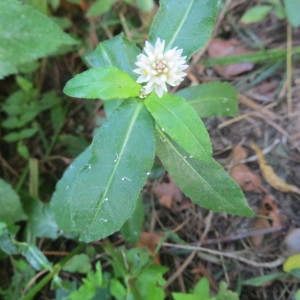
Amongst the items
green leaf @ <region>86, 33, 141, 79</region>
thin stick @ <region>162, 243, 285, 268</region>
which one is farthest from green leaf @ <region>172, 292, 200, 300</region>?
green leaf @ <region>86, 33, 141, 79</region>

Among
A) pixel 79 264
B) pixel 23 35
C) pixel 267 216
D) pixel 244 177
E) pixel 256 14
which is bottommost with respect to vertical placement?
pixel 267 216

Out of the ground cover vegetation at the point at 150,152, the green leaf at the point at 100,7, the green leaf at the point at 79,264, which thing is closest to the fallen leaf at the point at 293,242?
the ground cover vegetation at the point at 150,152

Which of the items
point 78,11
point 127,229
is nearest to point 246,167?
point 127,229

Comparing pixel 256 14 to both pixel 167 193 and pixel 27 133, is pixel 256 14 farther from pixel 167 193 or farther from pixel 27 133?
pixel 27 133

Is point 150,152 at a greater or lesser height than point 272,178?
greater

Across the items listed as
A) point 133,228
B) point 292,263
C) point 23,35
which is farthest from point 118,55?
point 292,263
